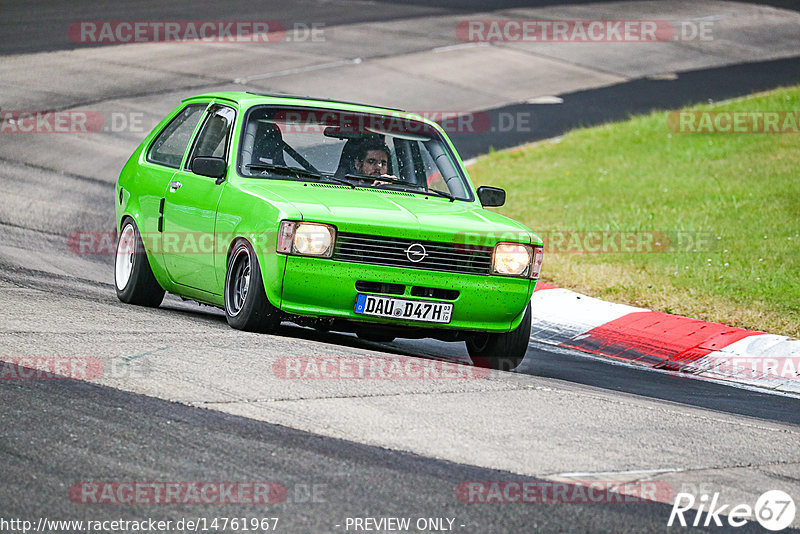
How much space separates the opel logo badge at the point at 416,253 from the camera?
7.59 meters

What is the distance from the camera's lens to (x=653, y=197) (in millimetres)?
15500

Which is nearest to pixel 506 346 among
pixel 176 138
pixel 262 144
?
pixel 262 144

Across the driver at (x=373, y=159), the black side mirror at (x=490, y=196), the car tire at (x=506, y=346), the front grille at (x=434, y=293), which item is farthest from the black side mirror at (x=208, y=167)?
the car tire at (x=506, y=346)

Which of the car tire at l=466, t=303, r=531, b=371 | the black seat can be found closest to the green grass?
the car tire at l=466, t=303, r=531, b=371

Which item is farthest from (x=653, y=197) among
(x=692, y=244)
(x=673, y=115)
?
(x=673, y=115)

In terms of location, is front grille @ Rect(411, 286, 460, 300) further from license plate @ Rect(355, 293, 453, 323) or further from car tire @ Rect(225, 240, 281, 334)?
car tire @ Rect(225, 240, 281, 334)

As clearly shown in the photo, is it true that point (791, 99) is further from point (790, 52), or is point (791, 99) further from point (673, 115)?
point (790, 52)

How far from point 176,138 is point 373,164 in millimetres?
1725

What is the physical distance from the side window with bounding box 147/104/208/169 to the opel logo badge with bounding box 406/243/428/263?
240 cm

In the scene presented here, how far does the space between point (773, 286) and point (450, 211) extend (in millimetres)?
4238

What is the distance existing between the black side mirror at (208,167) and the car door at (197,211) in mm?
94

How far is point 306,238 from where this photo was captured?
24.4 ft

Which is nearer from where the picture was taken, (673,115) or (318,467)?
(318,467)

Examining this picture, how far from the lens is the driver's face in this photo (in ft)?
28.3
